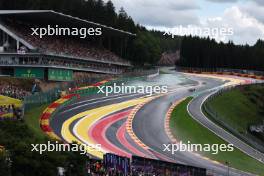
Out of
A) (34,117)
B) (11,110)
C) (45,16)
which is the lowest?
(34,117)

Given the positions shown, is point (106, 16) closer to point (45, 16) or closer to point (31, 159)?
point (45, 16)

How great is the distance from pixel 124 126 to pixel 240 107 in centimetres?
2730

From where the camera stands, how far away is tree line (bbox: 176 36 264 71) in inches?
5153

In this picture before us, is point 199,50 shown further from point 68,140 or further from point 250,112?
point 68,140

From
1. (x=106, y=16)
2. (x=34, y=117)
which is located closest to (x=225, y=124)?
(x=34, y=117)

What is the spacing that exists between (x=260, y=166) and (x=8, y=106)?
19181 mm

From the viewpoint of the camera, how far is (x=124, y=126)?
4831 cm

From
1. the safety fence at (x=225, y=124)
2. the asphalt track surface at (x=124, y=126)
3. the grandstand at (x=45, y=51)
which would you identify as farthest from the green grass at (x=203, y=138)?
the grandstand at (x=45, y=51)

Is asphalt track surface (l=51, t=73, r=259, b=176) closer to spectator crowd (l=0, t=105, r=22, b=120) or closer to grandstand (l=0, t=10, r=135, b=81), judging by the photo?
spectator crowd (l=0, t=105, r=22, b=120)

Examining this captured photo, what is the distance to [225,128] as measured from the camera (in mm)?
50188

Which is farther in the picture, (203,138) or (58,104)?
(58,104)

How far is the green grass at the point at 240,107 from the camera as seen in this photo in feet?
210

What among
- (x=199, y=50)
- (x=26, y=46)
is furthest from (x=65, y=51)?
(x=199, y=50)

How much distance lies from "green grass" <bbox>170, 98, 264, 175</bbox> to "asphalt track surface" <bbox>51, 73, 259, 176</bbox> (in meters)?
0.98
